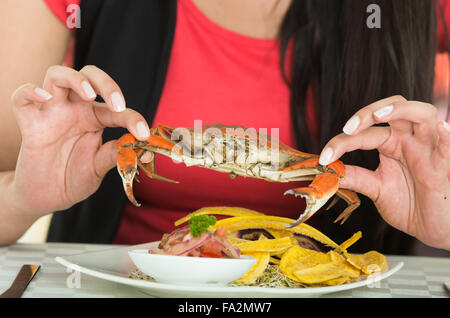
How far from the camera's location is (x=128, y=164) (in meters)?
0.76

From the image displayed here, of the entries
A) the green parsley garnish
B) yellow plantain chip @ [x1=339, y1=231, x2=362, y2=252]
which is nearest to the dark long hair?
Result: yellow plantain chip @ [x1=339, y1=231, x2=362, y2=252]

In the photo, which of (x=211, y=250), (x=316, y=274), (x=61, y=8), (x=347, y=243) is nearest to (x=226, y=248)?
(x=211, y=250)

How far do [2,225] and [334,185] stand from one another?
70cm

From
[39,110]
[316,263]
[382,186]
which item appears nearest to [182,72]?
[39,110]

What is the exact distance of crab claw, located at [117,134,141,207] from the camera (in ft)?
2.44

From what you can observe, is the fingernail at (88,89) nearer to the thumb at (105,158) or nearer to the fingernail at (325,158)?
the thumb at (105,158)

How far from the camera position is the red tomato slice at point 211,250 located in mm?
665

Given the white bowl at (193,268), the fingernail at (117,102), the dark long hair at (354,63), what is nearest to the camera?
the white bowl at (193,268)

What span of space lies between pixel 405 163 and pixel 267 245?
342 mm

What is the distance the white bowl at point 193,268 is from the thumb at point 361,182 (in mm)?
307

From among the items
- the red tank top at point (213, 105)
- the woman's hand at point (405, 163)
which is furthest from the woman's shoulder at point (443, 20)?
the woman's hand at point (405, 163)

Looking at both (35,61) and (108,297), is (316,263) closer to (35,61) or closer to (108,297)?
(108,297)

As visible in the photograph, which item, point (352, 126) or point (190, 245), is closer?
point (190, 245)

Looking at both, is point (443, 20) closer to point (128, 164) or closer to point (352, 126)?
point (352, 126)
